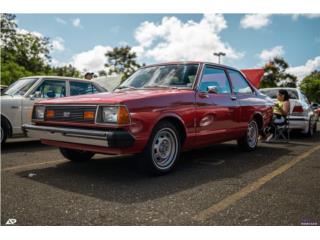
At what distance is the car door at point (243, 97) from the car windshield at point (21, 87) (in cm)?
415

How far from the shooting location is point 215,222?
8.75ft

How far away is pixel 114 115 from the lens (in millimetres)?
3729

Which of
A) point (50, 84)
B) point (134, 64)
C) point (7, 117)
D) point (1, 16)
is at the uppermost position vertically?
point (1, 16)

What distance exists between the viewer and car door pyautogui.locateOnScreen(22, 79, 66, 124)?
6.73 m

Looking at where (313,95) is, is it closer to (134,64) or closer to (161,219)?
(134,64)

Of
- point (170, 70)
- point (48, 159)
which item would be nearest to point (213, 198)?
point (170, 70)

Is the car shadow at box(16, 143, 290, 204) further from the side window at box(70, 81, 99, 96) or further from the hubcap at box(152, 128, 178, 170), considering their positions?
the side window at box(70, 81, 99, 96)

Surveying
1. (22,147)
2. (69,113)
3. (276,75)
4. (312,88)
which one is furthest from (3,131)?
(312,88)

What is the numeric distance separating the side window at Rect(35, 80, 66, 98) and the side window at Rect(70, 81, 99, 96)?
199 millimetres

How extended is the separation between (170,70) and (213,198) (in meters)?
2.37

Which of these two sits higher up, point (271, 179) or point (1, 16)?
point (1, 16)

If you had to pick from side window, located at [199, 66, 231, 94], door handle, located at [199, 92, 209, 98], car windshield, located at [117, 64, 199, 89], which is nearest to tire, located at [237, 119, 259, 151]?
side window, located at [199, 66, 231, 94]

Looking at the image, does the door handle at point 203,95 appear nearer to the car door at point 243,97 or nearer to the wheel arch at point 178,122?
the wheel arch at point 178,122

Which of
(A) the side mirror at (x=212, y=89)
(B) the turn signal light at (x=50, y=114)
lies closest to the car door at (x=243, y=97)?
(A) the side mirror at (x=212, y=89)
